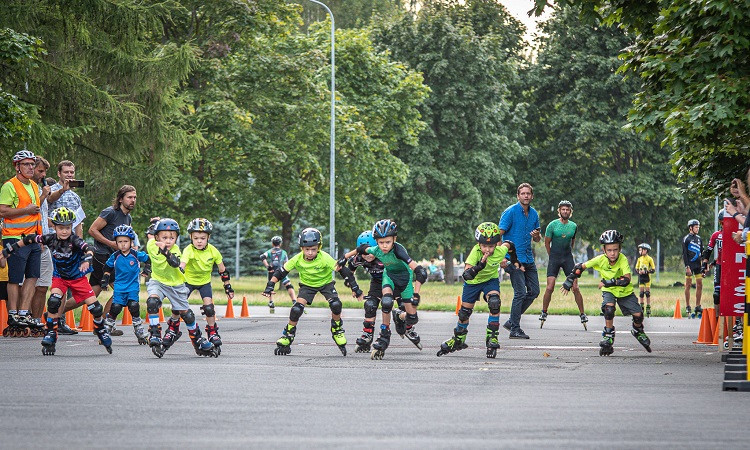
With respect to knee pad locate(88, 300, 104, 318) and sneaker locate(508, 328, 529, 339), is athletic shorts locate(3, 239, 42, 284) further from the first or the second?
sneaker locate(508, 328, 529, 339)

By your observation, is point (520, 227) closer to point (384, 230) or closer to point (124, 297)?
point (384, 230)

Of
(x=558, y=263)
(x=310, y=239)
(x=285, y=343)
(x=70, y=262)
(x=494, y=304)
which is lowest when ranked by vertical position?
(x=285, y=343)

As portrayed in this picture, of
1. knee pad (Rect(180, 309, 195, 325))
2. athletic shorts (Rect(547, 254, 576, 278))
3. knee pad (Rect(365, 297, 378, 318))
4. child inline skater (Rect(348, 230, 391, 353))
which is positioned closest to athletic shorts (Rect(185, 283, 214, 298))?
knee pad (Rect(180, 309, 195, 325))

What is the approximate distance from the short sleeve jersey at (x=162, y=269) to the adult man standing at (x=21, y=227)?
2.46 m

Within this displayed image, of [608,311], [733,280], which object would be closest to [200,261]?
[608,311]

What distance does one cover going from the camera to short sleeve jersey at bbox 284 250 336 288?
46.6ft

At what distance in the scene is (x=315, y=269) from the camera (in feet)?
46.8

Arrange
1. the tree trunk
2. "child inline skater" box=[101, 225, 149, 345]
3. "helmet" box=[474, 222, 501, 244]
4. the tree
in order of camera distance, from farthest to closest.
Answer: the tree trunk < the tree < "child inline skater" box=[101, 225, 149, 345] < "helmet" box=[474, 222, 501, 244]

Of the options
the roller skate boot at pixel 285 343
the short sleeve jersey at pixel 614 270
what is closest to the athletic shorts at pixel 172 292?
the roller skate boot at pixel 285 343

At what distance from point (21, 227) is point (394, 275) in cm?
512

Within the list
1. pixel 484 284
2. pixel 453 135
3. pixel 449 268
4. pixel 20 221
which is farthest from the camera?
pixel 449 268

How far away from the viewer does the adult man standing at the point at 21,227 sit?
616 inches

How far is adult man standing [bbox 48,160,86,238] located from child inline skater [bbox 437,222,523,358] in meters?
5.53

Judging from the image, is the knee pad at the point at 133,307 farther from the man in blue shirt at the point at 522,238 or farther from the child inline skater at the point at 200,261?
the man in blue shirt at the point at 522,238
